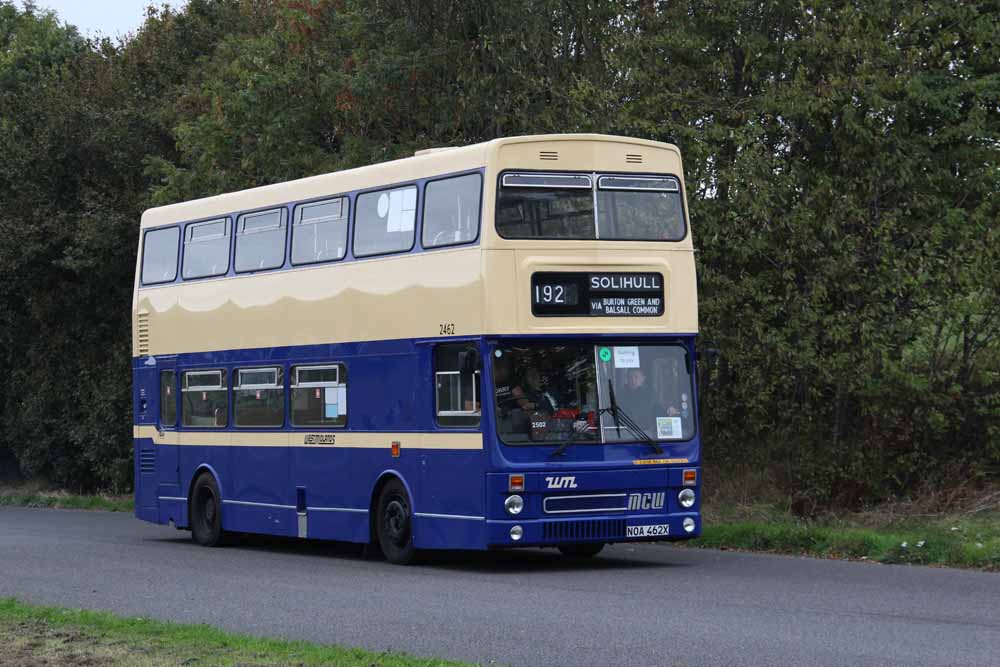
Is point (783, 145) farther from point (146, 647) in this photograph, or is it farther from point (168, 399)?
point (146, 647)

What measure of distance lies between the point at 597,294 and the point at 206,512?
8307mm

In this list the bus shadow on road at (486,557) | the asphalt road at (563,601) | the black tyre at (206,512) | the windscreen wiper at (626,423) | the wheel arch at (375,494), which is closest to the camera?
the asphalt road at (563,601)

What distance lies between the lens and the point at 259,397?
2252 cm

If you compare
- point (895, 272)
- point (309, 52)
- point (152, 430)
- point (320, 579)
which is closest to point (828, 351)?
point (895, 272)

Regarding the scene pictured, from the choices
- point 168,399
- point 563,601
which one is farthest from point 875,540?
point 168,399

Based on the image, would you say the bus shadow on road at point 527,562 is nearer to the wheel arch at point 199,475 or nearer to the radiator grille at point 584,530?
the radiator grille at point 584,530

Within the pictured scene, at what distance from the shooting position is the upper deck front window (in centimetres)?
1816

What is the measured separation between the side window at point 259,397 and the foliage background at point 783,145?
5.67 m

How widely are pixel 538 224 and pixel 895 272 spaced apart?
5.83 metres

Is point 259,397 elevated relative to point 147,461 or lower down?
elevated

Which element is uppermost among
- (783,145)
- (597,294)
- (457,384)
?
(783,145)

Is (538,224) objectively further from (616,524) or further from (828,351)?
(828,351)

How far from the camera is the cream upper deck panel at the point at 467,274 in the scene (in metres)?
18.0

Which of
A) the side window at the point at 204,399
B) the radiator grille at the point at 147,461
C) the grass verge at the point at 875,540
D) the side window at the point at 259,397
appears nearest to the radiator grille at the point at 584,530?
Result: the grass verge at the point at 875,540
